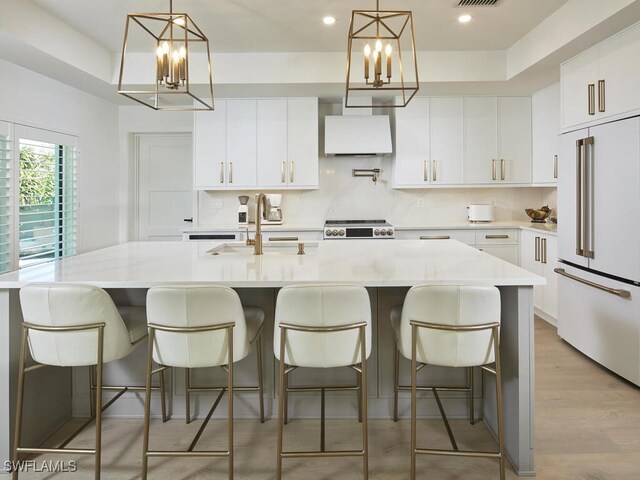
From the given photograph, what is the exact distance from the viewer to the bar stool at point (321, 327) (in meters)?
1.82

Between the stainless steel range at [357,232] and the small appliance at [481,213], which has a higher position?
the small appliance at [481,213]

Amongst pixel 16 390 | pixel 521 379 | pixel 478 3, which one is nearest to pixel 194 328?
pixel 16 390

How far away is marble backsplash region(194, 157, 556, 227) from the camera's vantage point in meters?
5.39

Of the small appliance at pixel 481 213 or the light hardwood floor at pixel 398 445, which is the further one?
the small appliance at pixel 481 213

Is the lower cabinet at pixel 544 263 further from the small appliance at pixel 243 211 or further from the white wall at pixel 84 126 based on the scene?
the white wall at pixel 84 126

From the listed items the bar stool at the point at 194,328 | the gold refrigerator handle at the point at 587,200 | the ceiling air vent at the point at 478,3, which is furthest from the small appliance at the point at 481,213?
the bar stool at the point at 194,328

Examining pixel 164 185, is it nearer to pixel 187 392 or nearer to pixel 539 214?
pixel 187 392

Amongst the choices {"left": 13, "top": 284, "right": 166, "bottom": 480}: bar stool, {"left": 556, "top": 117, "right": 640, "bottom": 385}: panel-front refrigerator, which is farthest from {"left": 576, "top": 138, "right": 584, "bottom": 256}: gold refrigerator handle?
{"left": 13, "top": 284, "right": 166, "bottom": 480}: bar stool

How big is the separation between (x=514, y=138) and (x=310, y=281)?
12.8 feet

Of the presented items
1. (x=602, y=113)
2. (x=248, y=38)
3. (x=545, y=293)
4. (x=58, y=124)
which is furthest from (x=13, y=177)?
(x=545, y=293)

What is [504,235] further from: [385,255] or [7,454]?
[7,454]

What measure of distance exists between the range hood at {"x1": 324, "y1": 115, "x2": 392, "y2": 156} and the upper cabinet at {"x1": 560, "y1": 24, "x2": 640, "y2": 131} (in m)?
1.74

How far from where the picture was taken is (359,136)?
490 centimetres

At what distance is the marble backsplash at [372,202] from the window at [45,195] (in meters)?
1.38
